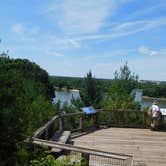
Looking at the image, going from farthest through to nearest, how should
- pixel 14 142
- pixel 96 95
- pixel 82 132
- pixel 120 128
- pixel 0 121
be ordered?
1. pixel 96 95
2. pixel 120 128
3. pixel 82 132
4. pixel 14 142
5. pixel 0 121

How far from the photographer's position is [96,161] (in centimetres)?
620

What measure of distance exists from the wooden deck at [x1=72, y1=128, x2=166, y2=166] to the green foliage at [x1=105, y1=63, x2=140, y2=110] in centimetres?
412

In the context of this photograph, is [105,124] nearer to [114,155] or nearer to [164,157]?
[164,157]

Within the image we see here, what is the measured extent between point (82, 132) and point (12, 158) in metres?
7.53

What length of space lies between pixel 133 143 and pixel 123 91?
39.6ft

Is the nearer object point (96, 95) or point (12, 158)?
point (12, 158)

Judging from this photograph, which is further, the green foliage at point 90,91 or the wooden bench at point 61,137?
the green foliage at point 90,91

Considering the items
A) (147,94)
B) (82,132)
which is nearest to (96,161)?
(82,132)

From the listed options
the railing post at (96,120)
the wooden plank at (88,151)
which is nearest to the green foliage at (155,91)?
the railing post at (96,120)

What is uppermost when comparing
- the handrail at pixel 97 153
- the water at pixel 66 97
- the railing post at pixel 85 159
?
the handrail at pixel 97 153

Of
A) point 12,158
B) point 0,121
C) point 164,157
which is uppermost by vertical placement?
point 0,121

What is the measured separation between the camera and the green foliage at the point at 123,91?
59.2 feet

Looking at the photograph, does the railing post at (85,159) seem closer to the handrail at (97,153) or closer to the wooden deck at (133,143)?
the handrail at (97,153)

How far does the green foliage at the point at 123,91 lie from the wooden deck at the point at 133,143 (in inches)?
162
